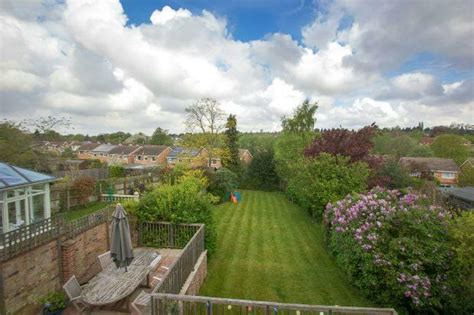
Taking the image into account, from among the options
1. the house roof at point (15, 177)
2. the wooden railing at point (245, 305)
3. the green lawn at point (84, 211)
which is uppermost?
the house roof at point (15, 177)

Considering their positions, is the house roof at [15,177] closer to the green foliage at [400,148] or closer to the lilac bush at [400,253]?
the lilac bush at [400,253]

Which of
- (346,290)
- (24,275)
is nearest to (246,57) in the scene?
(346,290)

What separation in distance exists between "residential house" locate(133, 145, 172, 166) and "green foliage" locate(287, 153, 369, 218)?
4453 centimetres

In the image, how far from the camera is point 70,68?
50.2ft

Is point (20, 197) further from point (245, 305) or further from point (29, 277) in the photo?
point (245, 305)

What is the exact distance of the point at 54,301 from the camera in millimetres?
6699

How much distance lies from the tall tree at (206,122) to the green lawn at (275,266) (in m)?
15.8

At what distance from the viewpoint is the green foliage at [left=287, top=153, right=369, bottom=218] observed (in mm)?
13945

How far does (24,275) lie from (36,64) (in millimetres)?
12786

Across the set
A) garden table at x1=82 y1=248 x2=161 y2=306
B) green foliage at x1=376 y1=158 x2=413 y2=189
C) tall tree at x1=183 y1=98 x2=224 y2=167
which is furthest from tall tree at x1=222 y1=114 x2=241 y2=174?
garden table at x1=82 y1=248 x2=161 y2=306

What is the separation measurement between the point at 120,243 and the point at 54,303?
250cm

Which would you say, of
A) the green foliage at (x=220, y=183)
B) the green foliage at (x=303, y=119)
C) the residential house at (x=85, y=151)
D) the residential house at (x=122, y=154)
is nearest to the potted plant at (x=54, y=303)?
the green foliage at (x=220, y=183)

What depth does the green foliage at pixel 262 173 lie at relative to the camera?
3291 centimetres

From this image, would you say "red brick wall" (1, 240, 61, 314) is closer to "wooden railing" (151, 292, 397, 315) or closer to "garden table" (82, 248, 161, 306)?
"garden table" (82, 248, 161, 306)
